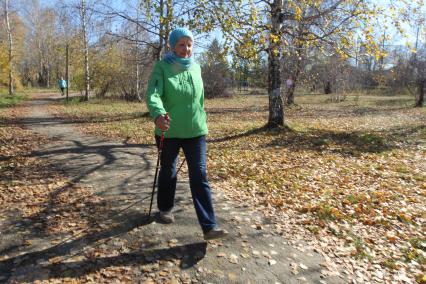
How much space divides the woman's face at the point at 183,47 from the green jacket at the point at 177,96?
16cm

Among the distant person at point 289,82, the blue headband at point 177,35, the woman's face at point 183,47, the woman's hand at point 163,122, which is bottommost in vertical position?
Answer: the woman's hand at point 163,122

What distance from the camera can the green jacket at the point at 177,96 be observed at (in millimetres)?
3633

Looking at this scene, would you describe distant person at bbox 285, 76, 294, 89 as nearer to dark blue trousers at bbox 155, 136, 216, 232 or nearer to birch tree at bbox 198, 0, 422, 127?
birch tree at bbox 198, 0, 422, 127

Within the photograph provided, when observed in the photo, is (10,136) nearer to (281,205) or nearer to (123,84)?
(281,205)

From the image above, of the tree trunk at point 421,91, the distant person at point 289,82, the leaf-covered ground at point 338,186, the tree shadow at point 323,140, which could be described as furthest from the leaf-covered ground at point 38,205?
the tree trunk at point 421,91

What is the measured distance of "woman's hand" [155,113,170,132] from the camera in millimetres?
3434

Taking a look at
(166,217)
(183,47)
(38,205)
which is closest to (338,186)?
(166,217)

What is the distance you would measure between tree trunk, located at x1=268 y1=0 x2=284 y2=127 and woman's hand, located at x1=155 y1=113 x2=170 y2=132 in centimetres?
759

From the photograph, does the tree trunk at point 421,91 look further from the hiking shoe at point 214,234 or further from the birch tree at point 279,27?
the hiking shoe at point 214,234

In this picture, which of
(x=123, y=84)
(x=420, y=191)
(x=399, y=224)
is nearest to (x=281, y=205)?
(x=399, y=224)

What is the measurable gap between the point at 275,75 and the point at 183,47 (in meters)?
8.16

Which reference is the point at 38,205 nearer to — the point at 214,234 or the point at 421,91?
the point at 214,234

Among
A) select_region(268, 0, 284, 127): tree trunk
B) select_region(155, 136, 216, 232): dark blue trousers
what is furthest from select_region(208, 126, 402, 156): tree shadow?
select_region(155, 136, 216, 232): dark blue trousers

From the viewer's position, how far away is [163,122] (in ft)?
11.3
